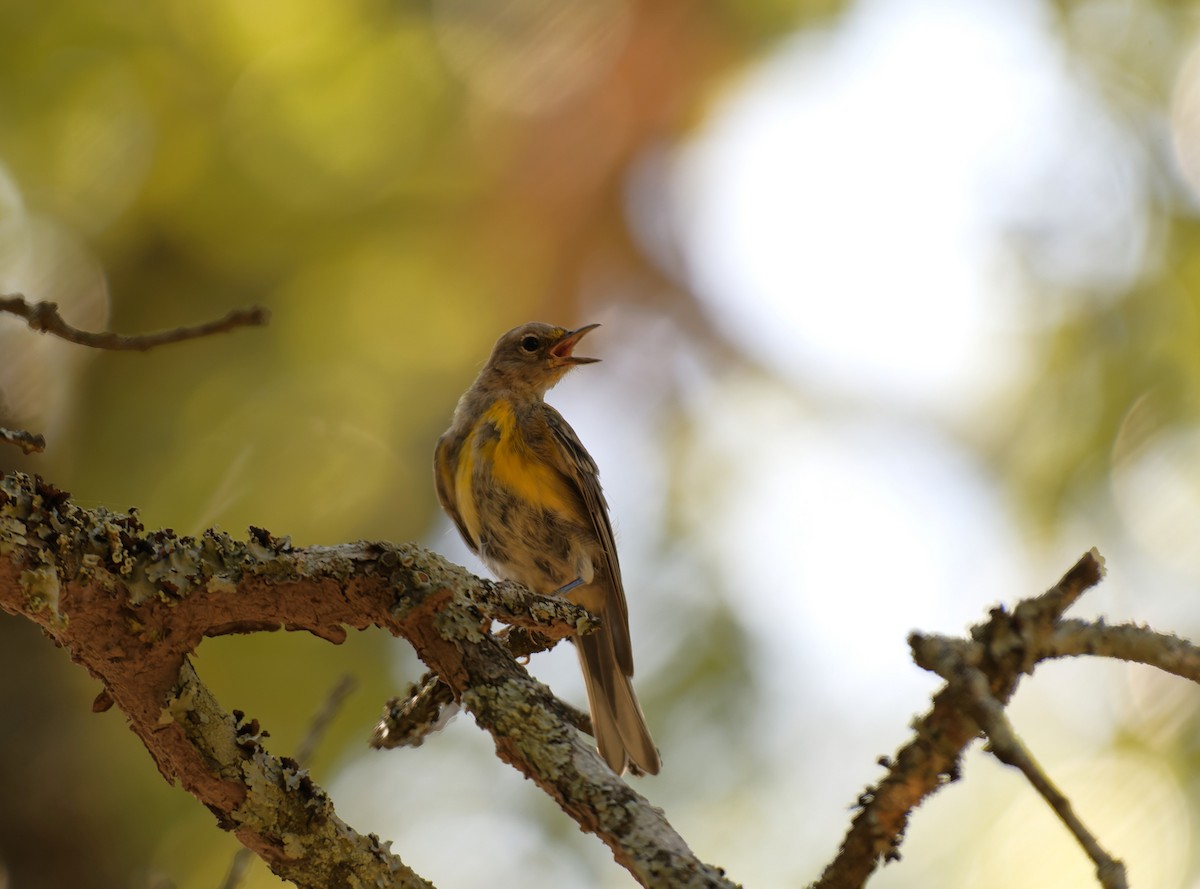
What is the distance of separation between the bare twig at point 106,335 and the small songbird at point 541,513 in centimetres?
328

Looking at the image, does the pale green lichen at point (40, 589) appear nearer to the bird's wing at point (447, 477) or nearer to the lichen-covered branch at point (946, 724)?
the lichen-covered branch at point (946, 724)

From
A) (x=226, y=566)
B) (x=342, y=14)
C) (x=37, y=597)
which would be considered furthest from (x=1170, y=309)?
(x=37, y=597)

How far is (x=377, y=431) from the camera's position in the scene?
620 cm

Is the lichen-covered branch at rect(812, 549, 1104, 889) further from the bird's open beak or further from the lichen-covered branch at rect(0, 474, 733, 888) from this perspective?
the bird's open beak

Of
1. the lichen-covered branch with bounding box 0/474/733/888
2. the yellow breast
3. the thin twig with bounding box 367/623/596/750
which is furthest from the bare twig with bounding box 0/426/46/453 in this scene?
the yellow breast

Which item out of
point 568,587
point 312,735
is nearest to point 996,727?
point 312,735

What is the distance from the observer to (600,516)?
573cm

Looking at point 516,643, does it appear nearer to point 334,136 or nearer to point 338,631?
point 338,631

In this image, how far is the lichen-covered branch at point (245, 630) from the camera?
2402mm

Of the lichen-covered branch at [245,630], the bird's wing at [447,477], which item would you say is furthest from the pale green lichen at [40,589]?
the bird's wing at [447,477]

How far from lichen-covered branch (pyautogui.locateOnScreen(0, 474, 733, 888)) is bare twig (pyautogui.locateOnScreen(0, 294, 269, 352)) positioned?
351 mm

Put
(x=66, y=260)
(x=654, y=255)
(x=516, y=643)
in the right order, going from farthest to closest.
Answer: (x=654, y=255), (x=66, y=260), (x=516, y=643)

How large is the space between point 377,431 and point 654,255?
1802 millimetres

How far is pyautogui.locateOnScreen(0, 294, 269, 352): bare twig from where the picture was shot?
2.18 metres
